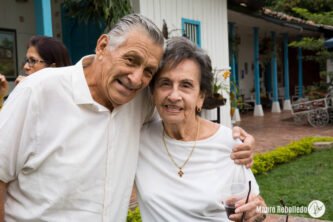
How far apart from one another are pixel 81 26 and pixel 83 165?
5.96 metres

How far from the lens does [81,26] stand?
716 centimetres

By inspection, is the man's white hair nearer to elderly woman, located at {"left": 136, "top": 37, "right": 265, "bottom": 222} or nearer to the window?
elderly woman, located at {"left": 136, "top": 37, "right": 265, "bottom": 222}

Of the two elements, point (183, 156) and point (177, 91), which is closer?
point (177, 91)

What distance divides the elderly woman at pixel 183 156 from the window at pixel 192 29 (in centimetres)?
616

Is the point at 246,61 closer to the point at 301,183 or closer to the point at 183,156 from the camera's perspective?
the point at 301,183

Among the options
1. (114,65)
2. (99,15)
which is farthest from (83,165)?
(99,15)

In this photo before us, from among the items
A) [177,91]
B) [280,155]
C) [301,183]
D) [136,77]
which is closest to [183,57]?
[177,91]

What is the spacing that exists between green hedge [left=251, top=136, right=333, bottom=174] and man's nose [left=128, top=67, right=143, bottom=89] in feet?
14.8

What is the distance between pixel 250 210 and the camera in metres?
1.80

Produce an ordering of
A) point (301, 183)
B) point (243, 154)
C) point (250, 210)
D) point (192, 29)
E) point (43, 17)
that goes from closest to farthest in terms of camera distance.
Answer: point (250, 210), point (243, 154), point (43, 17), point (301, 183), point (192, 29)

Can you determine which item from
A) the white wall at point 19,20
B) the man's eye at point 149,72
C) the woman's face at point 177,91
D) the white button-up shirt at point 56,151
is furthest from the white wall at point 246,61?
the white button-up shirt at point 56,151

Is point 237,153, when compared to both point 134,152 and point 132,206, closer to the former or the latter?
point 134,152

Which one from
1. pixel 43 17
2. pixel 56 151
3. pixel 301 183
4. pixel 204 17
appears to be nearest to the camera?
pixel 56 151

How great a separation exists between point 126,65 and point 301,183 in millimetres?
4654
